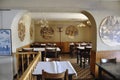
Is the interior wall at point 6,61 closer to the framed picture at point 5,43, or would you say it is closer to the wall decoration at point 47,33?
the framed picture at point 5,43

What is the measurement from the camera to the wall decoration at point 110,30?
6328 millimetres

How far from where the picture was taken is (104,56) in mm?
6312

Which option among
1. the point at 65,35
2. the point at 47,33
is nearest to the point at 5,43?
the point at 47,33

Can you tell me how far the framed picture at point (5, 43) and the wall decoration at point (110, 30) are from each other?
304cm

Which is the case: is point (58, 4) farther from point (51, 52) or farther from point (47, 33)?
point (47, 33)

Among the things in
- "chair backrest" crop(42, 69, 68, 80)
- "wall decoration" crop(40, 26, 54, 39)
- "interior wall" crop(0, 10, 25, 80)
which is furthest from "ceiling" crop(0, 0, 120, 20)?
"wall decoration" crop(40, 26, 54, 39)

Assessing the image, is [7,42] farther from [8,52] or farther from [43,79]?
[43,79]

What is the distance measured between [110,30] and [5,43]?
A: 3.54m

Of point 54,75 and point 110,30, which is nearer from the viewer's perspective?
point 54,75

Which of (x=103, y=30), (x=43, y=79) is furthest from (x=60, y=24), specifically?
(x=43, y=79)

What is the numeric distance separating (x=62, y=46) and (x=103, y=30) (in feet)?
25.7

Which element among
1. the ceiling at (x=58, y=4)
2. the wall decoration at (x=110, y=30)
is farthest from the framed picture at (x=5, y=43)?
the wall decoration at (x=110, y=30)

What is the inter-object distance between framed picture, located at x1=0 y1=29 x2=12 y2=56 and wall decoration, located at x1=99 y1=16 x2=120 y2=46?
3042 millimetres

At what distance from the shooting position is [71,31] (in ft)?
46.7
